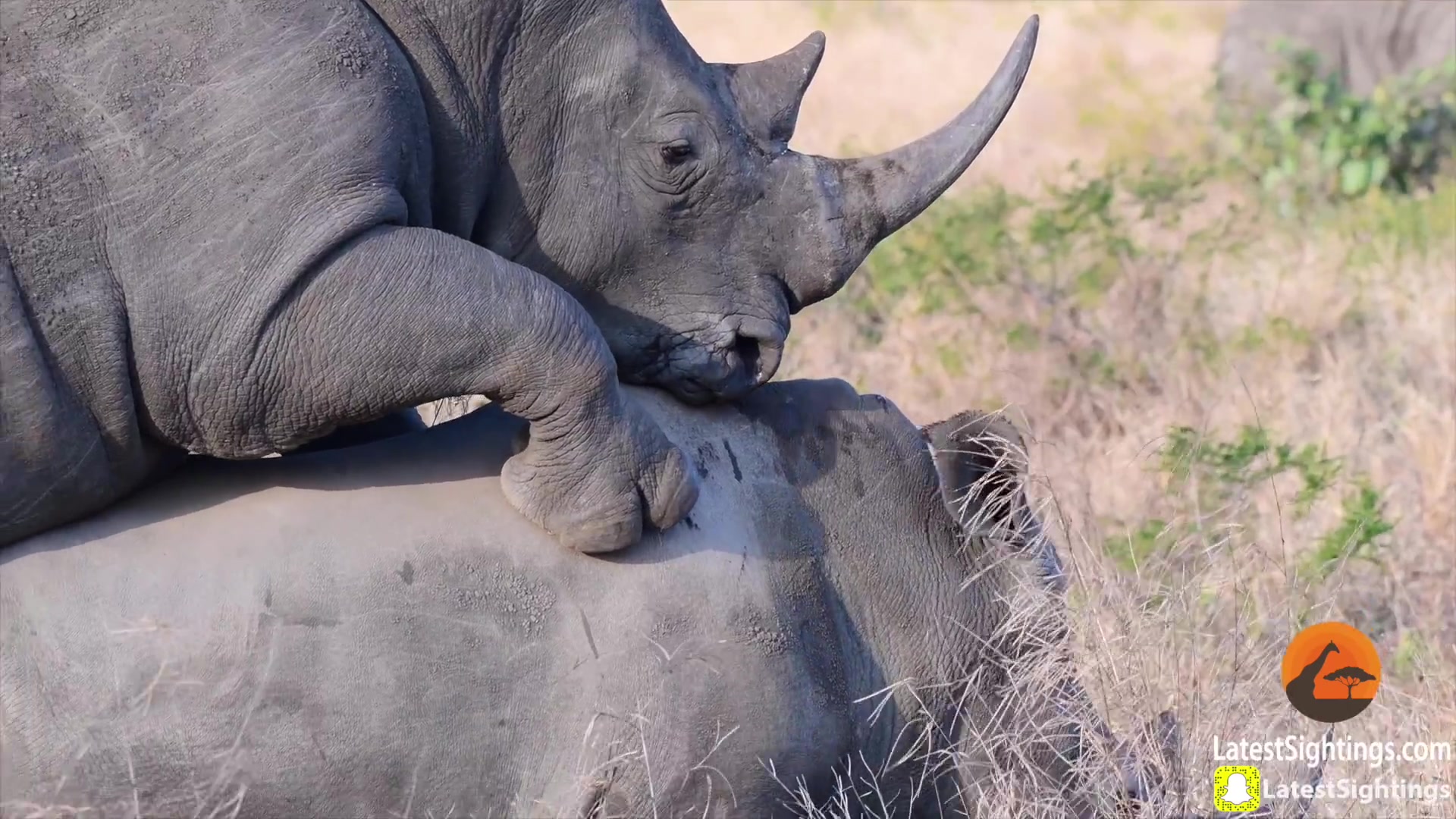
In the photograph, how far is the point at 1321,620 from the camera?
184 inches

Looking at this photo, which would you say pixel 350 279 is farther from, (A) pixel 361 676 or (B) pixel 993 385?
(B) pixel 993 385

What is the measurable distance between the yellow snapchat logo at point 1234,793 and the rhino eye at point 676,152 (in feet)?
5.24

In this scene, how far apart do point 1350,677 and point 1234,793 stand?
1.65ft

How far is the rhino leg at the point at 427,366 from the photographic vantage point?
3.16 metres

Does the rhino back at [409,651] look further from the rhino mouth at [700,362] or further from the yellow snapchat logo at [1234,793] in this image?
the yellow snapchat logo at [1234,793]

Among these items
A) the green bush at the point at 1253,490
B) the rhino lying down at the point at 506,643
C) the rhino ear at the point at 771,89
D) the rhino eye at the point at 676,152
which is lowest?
the green bush at the point at 1253,490

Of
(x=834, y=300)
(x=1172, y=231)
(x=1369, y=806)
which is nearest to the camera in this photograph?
(x=1369, y=806)

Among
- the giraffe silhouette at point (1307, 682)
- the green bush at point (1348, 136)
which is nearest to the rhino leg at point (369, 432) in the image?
the giraffe silhouette at point (1307, 682)

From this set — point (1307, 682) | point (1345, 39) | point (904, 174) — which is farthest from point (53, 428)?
point (1345, 39)

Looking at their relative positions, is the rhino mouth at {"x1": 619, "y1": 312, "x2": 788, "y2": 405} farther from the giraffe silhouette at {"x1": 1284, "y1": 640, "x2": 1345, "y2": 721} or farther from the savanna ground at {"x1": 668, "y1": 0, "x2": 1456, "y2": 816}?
the giraffe silhouette at {"x1": 1284, "y1": 640, "x2": 1345, "y2": 721}

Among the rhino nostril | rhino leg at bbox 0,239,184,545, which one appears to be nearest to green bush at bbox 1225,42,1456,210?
the rhino nostril

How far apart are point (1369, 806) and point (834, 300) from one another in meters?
4.46

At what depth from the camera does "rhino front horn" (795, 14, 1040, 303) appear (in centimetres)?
386

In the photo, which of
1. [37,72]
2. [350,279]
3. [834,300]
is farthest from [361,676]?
[834,300]
